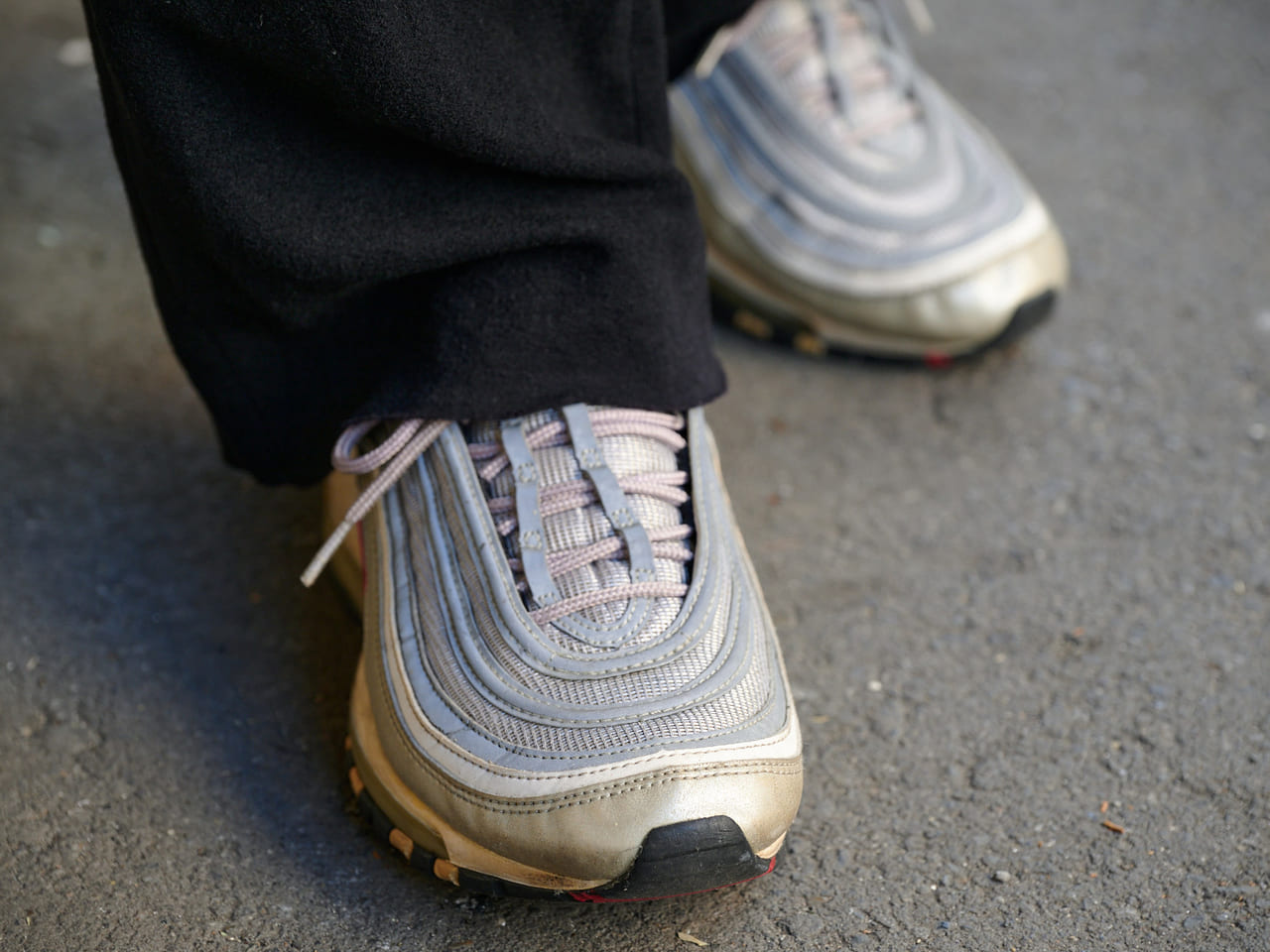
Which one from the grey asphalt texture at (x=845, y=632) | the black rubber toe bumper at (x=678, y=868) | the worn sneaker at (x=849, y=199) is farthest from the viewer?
the worn sneaker at (x=849, y=199)

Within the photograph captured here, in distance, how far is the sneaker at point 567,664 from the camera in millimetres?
751

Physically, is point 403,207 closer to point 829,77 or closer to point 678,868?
point 678,868

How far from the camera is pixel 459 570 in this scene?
879mm

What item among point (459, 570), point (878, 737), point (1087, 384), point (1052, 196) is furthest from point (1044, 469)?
point (459, 570)

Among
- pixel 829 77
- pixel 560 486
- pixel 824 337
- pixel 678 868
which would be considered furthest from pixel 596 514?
pixel 829 77

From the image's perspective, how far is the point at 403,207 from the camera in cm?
85

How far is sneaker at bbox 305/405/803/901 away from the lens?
2.47 feet

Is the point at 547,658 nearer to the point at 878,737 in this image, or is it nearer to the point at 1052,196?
the point at 878,737

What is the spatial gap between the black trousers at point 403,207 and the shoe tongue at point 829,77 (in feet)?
1.49

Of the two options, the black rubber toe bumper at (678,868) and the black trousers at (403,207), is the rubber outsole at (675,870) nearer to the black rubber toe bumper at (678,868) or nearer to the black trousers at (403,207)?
the black rubber toe bumper at (678,868)

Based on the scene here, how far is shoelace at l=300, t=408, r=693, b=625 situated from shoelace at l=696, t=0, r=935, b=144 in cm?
60

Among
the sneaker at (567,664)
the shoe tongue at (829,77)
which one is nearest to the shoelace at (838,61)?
the shoe tongue at (829,77)

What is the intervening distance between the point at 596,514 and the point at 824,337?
62 cm

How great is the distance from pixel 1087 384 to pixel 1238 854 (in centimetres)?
66
